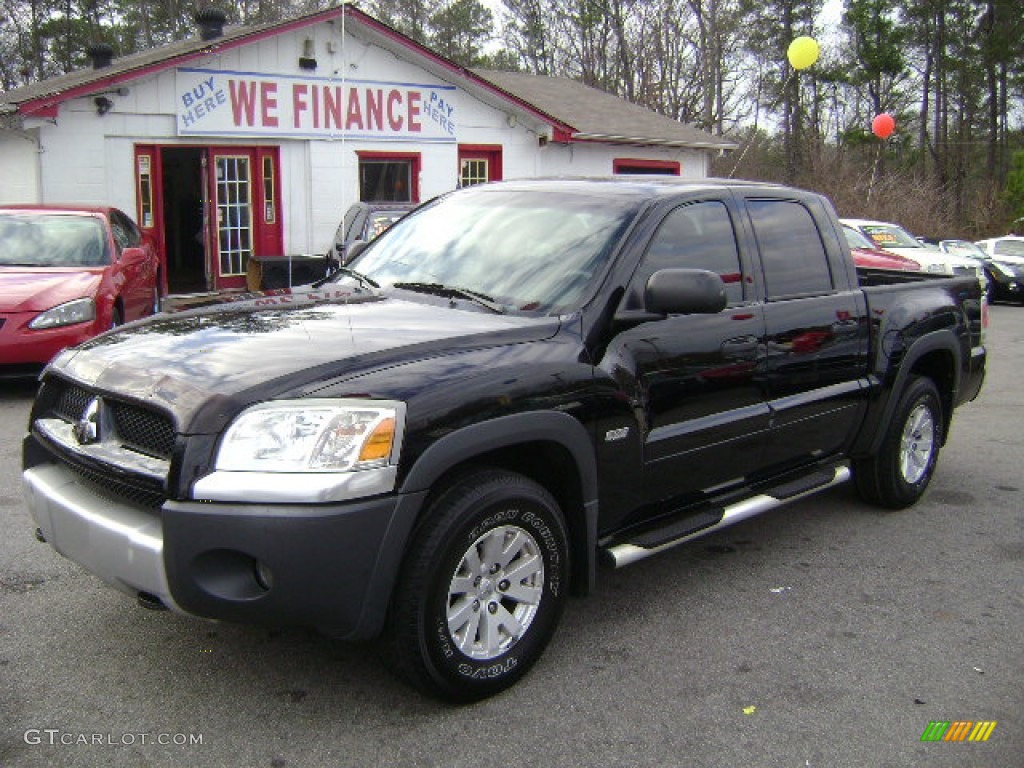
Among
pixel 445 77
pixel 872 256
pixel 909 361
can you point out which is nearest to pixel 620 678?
pixel 909 361

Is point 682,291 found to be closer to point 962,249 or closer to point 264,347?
point 264,347

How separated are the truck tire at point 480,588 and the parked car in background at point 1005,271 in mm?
20746

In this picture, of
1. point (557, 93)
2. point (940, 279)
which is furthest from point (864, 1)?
point (940, 279)

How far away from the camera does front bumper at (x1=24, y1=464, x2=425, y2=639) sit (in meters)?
2.88

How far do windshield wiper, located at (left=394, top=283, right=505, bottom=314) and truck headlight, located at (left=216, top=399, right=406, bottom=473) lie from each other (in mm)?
1017

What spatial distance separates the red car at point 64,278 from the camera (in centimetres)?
791

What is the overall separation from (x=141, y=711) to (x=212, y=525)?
852 mm

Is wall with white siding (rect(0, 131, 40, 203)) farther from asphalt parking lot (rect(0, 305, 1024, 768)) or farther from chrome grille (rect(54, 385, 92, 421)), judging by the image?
chrome grille (rect(54, 385, 92, 421))

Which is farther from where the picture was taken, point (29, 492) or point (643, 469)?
point (643, 469)

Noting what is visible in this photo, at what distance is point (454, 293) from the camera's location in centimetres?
410

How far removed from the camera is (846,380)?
16.3 ft

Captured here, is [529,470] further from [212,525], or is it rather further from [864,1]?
[864,1]

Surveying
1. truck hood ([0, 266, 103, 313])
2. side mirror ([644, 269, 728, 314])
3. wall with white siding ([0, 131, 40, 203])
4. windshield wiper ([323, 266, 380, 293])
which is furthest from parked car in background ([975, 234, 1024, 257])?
side mirror ([644, 269, 728, 314])

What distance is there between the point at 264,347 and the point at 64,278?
5.92 metres
